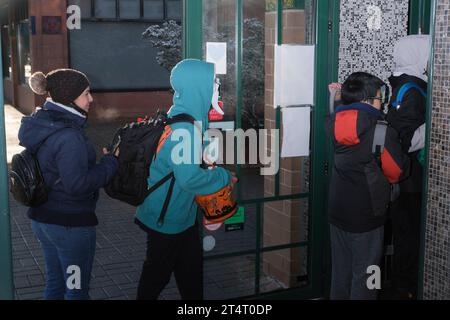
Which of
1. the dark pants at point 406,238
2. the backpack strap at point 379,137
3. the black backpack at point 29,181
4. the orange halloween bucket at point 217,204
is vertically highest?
the backpack strap at point 379,137

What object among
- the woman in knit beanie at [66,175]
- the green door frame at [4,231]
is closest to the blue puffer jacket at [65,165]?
the woman in knit beanie at [66,175]

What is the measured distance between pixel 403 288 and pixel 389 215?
22.8 inches

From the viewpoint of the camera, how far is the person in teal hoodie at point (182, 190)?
127 inches

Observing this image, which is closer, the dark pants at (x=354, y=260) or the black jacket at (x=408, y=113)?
the dark pants at (x=354, y=260)

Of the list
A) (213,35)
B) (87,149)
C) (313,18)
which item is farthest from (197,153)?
(313,18)

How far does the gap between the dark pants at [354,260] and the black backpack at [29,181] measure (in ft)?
5.83

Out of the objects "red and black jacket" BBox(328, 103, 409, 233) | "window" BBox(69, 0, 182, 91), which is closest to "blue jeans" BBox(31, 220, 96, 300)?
"red and black jacket" BBox(328, 103, 409, 233)

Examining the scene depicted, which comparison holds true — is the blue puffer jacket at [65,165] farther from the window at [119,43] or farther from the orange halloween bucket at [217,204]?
the window at [119,43]

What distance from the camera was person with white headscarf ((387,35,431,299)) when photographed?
13.9 ft

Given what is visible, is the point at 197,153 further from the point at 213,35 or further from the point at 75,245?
the point at 213,35

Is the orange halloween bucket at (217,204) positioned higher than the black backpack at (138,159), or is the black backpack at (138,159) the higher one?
the black backpack at (138,159)

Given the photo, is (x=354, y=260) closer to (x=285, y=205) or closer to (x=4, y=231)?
(x=285, y=205)

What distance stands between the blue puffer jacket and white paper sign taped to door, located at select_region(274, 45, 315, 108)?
1.48 meters

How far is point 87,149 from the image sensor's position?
130 inches
